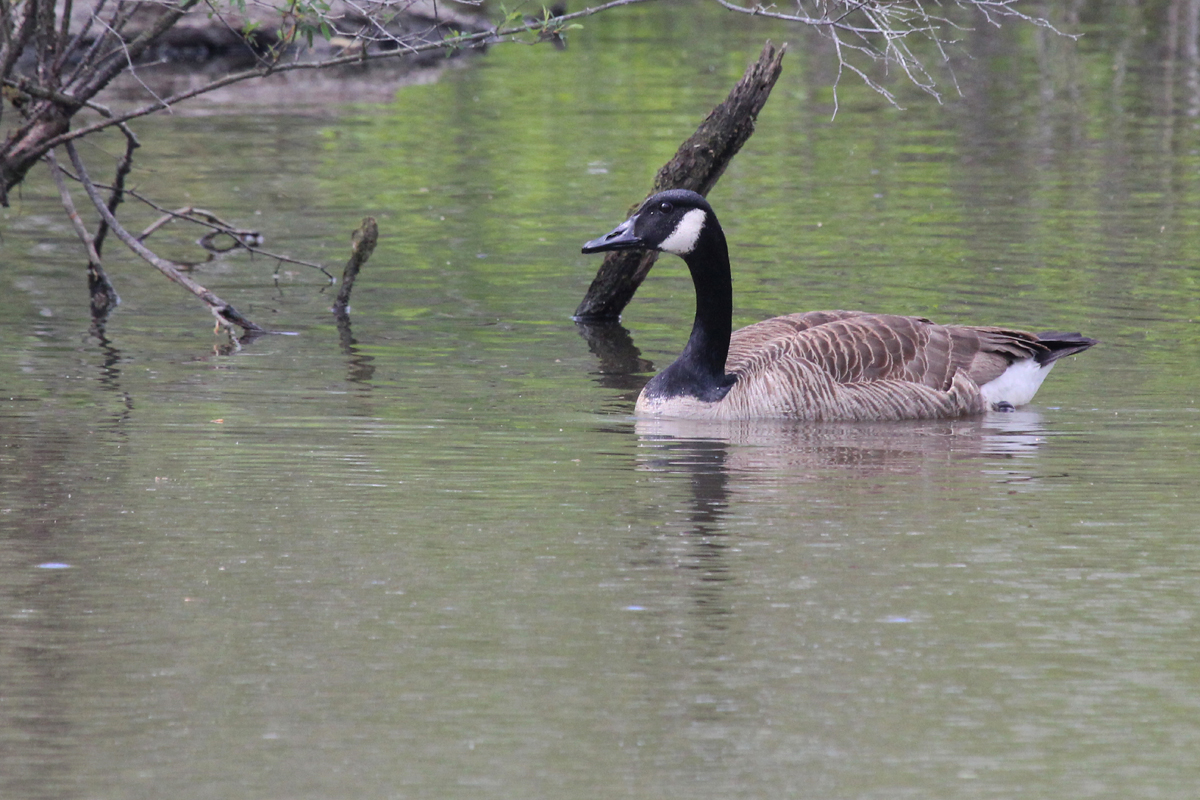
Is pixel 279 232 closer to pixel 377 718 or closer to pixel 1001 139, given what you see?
pixel 1001 139

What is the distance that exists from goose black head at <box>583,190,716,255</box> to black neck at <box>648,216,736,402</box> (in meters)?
0.09

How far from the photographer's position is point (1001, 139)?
2408 cm

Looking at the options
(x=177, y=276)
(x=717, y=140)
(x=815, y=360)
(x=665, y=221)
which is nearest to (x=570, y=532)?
(x=815, y=360)

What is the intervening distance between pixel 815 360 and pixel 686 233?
119 cm

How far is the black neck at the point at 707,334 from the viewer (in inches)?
431

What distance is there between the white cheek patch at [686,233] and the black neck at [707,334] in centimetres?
5

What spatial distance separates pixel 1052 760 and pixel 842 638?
121cm

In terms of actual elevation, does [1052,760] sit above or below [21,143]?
below

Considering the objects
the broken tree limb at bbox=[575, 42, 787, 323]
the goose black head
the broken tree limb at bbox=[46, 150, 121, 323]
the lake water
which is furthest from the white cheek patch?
the broken tree limb at bbox=[46, 150, 121, 323]

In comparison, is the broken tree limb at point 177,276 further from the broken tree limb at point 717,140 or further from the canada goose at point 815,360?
the canada goose at point 815,360

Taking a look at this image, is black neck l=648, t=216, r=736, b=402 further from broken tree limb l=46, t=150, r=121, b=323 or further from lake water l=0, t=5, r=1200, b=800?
broken tree limb l=46, t=150, r=121, b=323

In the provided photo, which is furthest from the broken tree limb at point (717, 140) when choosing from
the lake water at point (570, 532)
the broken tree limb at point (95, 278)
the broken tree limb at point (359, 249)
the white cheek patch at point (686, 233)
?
the broken tree limb at point (95, 278)

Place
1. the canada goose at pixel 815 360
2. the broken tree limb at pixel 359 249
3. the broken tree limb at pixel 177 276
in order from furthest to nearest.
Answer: the broken tree limb at pixel 359 249 → the broken tree limb at pixel 177 276 → the canada goose at pixel 815 360

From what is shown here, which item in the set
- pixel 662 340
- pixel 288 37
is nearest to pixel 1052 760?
pixel 288 37
